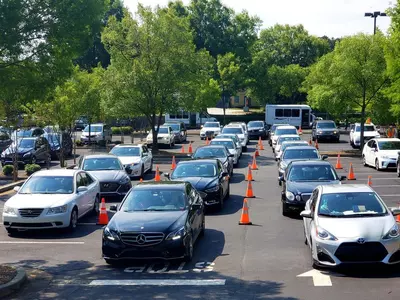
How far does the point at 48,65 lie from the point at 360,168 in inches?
850

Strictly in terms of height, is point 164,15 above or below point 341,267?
above

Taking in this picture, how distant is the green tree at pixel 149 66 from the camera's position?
37750 mm

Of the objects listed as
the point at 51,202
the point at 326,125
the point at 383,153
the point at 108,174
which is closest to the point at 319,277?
the point at 51,202

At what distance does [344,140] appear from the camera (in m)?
53.9

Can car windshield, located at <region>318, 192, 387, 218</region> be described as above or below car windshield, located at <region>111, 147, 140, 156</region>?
above

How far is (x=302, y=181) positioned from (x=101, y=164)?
781 cm

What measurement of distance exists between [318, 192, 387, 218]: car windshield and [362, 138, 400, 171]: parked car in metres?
17.0

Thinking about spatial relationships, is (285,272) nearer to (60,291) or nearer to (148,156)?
(60,291)

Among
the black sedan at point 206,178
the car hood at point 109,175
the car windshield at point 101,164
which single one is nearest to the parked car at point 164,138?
the car windshield at point 101,164

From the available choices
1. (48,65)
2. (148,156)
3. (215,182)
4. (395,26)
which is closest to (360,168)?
(395,26)

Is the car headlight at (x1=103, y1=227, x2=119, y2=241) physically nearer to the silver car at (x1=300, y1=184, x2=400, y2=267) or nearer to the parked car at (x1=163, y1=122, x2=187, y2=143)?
the silver car at (x1=300, y1=184, x2=400, y2=267)

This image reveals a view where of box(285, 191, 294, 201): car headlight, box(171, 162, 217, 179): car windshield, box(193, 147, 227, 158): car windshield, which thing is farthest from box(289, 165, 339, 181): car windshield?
box(193, 147, 227, 158): car windshield

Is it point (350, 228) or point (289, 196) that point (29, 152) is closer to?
point (289, 196)

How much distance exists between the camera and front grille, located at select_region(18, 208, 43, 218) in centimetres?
1525
